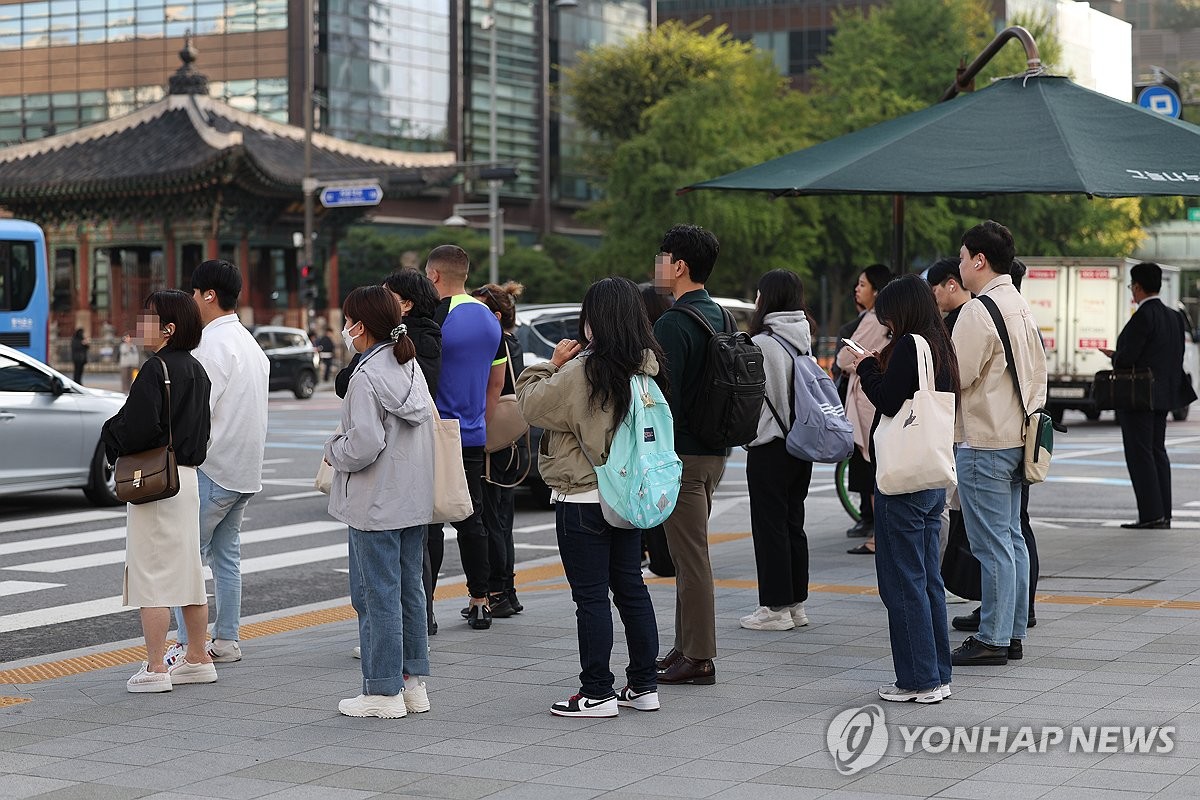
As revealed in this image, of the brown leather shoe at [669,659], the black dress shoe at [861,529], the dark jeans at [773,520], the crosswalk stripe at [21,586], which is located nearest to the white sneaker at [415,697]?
the brown leather shoe at [669,659]

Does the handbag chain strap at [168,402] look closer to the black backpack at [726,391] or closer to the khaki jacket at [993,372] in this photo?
the black backpack at [726,391]

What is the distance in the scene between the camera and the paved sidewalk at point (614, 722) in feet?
17.3

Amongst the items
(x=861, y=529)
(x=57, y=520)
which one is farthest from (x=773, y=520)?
(x=57, y=520)

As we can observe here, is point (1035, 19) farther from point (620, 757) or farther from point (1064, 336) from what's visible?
point (620, 757)

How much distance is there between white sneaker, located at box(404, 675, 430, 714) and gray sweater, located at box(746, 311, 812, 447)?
7.75 ft

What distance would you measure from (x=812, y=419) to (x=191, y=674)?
10.4ft

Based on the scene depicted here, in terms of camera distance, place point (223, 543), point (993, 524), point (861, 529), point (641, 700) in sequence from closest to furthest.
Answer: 1. point (641, 700)
2. point (993, 524)
3. point (223, 543)
4. point (861, 529)

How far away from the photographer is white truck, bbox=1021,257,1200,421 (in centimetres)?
2675

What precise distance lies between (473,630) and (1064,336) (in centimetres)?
2073

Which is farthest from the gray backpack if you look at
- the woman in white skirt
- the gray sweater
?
the woman in white skirt

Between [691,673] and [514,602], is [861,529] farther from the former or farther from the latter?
[691,673]

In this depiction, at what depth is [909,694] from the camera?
640cm

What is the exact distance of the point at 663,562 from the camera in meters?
7.65

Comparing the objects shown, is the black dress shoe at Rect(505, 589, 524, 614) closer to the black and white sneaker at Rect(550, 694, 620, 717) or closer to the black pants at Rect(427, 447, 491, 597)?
the black pants at Rect(427, 447, 491, 597)
